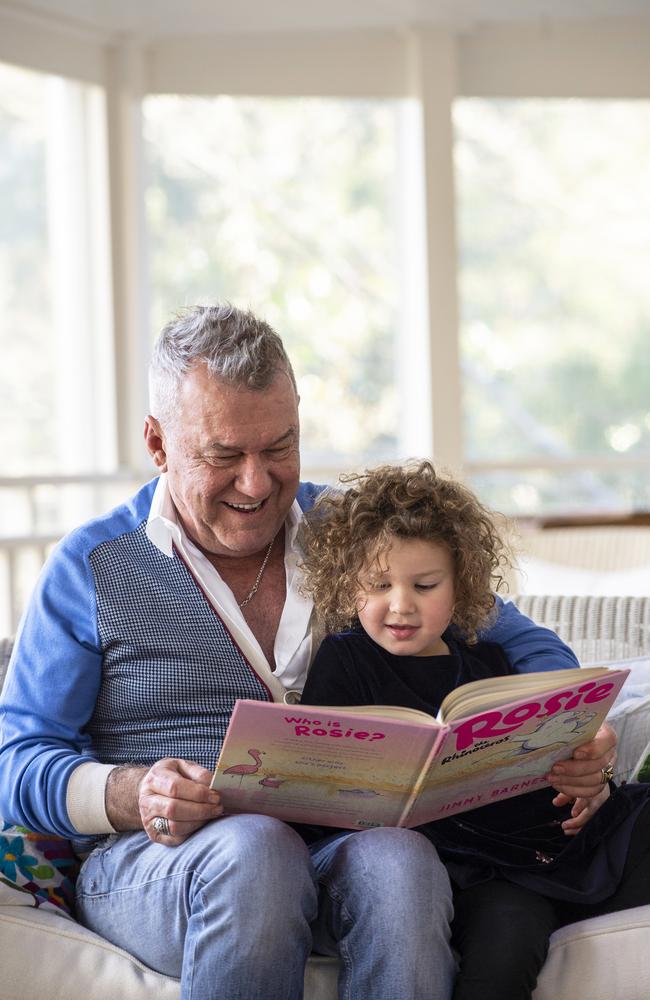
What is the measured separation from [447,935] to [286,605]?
1.84 ft

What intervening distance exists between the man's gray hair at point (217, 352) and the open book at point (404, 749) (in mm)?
573

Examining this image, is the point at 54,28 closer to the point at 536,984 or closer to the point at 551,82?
the point at 551,82

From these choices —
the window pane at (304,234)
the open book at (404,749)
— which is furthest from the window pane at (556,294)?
the open book at (404,749)

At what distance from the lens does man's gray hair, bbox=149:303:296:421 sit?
68.1 inches

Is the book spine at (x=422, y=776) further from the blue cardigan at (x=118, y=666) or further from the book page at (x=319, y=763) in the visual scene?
the blue cardigan at (x=118, y=666)

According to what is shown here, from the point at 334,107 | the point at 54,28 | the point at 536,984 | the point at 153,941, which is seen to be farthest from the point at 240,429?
the point at 334,107

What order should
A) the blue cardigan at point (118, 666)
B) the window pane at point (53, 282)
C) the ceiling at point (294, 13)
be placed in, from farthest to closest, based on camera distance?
the window pane at point (53, 282), the ceiling at point (294, 13), the blue cardigan at point (118, 666)

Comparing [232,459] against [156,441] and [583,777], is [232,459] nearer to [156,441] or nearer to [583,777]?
[156,441]

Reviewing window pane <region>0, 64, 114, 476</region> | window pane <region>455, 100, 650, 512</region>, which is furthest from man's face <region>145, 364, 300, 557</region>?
window pane <region>455, 100, 650, 512</region>

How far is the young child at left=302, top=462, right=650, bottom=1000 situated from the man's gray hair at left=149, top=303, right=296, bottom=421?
0.25 meters

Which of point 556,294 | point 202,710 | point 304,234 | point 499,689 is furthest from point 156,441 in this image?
point 556,294

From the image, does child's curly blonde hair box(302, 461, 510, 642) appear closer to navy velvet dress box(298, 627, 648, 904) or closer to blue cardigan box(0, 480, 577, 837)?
navy velvet dress box(298, 627, 648, 904)

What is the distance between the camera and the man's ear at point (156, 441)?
1853mm

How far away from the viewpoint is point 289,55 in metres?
4.54
